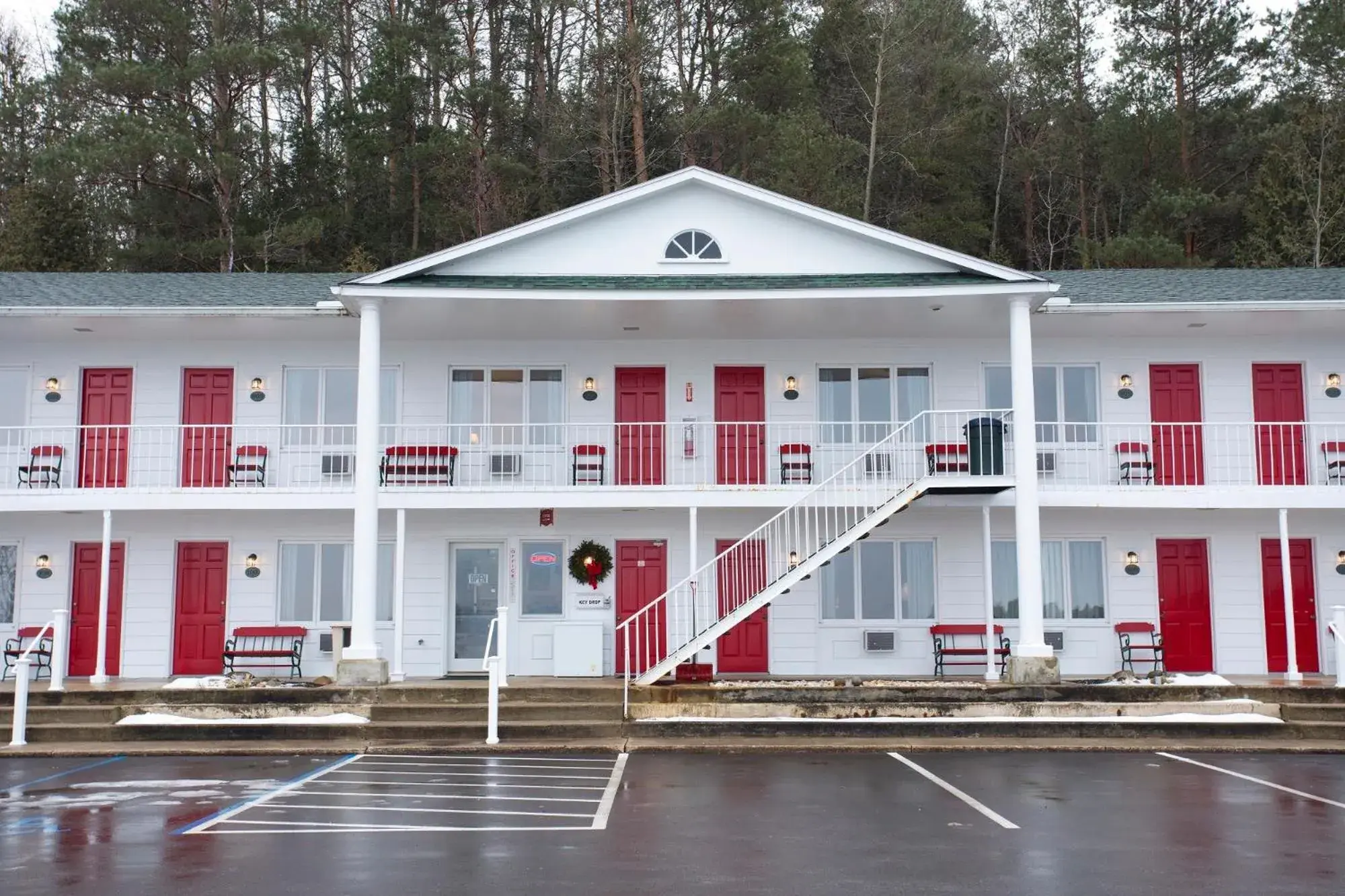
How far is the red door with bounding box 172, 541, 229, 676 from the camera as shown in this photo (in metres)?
18.9

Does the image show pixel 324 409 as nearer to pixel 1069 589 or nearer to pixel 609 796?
pixel 609 796

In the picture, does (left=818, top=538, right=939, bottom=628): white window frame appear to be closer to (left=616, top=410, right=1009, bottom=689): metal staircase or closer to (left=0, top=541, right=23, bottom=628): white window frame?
(left=616, top=410, right=1009, bottom=689): metal staircase

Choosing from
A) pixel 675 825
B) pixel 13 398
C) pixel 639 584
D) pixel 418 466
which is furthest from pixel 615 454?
pixel 675 825

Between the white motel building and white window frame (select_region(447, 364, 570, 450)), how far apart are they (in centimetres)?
6

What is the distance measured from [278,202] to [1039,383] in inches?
901

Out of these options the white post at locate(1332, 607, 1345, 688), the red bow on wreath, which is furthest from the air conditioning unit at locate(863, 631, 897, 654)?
the white post at locate(1332, 607, 1345, 688)

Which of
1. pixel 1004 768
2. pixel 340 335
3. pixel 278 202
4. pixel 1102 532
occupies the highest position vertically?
pixel 278 202

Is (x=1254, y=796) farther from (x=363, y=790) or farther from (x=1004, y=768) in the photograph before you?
(x=363, y=790)

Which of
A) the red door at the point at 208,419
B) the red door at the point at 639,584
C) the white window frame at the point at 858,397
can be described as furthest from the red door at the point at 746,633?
the red door at the point at 208,419

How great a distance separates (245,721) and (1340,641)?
44.0 ft

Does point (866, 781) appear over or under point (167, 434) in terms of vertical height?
under

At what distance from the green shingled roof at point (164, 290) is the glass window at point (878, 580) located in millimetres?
8755

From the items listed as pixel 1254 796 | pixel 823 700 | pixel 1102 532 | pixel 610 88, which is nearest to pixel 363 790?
pixel 823 700

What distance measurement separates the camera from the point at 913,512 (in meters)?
19.0
